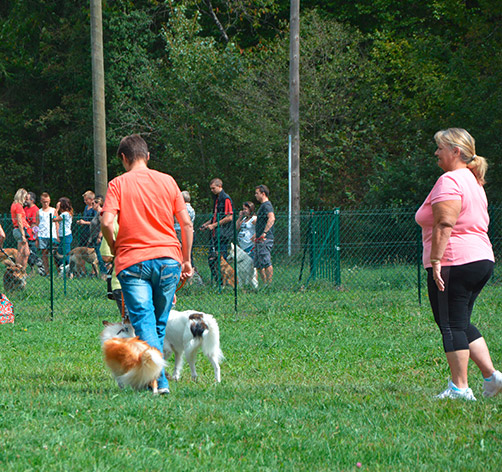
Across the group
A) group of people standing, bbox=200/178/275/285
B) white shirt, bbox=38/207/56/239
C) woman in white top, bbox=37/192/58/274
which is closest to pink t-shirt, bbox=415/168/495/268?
group of people standing, bbox=200/178/275/285

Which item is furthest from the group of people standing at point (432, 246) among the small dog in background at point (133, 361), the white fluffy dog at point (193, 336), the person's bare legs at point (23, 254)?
the person's bare legs at point (23, 254)

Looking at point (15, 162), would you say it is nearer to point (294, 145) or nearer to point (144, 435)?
point (294, 145)

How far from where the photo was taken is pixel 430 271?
16.4 ft

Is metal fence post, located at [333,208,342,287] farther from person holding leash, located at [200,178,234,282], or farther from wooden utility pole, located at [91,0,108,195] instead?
wooden utility pole, located at [91,0,108,195]

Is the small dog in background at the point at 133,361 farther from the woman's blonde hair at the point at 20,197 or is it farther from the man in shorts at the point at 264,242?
the woman's blonde hair at the point at 20,197

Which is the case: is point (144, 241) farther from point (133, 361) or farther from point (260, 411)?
point (260, 411)

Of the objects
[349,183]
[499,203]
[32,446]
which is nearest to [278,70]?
[349,183]

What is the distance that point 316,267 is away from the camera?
11.9 m

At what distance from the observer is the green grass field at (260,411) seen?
3.66 metres

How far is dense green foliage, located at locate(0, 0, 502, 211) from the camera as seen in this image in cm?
2027

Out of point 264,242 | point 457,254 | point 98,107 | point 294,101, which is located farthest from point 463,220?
point 294,101

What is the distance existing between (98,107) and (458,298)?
1268cm

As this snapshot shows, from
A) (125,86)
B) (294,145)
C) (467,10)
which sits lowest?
(294,145)

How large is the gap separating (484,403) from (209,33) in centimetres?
2532
